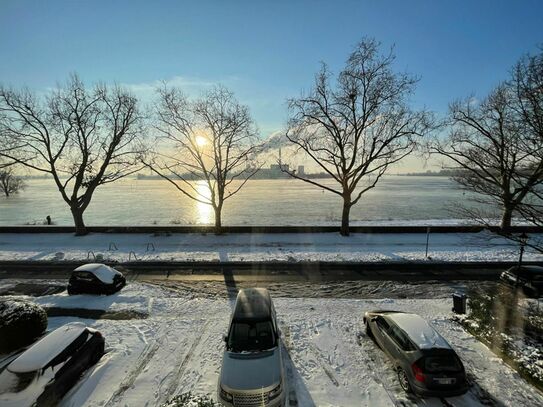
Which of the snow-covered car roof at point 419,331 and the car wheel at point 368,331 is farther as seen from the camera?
the car wheel at point 368,331

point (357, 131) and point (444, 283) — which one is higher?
point (357, 131)

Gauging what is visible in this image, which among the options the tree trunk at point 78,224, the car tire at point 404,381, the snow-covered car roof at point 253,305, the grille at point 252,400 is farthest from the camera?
the tree trunk at point 78,224

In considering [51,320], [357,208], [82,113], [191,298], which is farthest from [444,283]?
[357,208]

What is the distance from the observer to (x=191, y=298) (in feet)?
45.6

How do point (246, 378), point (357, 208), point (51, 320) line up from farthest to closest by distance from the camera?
1. point (357, 208)
2. point (51, 320)
3. point (246, 378)

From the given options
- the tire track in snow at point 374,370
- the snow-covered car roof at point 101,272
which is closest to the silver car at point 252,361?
the tire track in snow at point 374,370

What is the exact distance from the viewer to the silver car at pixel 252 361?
6.77 m

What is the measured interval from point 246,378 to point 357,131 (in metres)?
22.4

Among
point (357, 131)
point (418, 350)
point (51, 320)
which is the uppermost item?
point (357, 131)

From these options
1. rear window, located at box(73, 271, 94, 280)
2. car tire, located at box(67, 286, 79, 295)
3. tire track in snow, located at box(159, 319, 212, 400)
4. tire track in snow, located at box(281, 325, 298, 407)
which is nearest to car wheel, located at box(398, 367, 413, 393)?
tire track in snow, located at box(281, 325, 298, 407)

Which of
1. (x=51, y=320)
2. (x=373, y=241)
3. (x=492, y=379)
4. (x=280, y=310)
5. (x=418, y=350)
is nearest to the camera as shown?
(x=418, y=350)

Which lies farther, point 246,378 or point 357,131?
point 357,131

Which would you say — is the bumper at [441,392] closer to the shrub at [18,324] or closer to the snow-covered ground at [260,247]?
the shrub at [18,324]

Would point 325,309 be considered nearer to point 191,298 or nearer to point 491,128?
point 191,298
